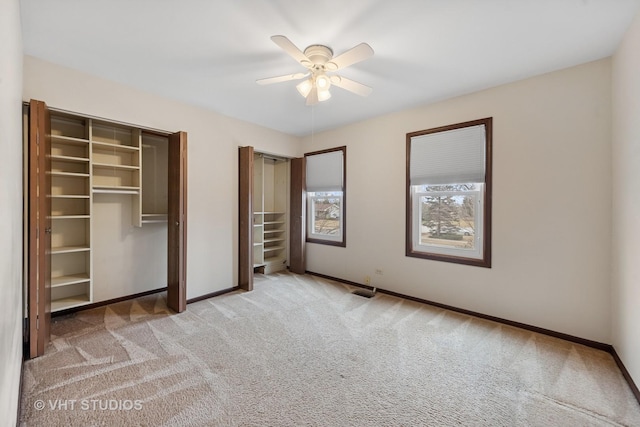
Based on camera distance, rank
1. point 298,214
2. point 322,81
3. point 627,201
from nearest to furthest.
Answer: point 627,201
point 322,81
point 298,214

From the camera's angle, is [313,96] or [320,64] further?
[313,96]

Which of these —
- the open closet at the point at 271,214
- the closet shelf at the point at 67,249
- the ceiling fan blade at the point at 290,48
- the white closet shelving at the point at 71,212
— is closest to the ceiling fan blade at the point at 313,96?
the ceiling fan blade at the point at 290,48

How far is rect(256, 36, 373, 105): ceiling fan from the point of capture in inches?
74.6

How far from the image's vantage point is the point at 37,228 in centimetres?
212

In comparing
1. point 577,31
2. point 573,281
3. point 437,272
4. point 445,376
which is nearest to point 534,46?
point 577,31

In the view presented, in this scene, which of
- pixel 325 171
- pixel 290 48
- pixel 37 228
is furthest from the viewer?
pixel 325 171

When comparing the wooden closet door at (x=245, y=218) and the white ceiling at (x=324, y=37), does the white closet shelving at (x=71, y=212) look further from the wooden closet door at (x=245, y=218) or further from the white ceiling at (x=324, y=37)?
the wooden closet door at (x=245, y=218)

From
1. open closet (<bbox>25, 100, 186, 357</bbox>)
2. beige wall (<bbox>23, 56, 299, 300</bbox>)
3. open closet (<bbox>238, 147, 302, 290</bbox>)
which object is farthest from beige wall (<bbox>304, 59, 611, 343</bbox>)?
open closet (<bbox>25, 100, 186, 357</bbox>)

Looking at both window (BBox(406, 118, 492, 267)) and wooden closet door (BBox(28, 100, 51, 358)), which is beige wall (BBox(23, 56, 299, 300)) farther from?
window (BBox(406, 118, 492, 267))

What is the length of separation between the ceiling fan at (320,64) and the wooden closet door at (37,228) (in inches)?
70.9

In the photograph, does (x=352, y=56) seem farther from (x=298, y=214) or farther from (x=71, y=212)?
(x=71, y=212)

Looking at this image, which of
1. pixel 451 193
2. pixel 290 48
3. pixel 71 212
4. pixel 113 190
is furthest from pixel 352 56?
pixel 71 212

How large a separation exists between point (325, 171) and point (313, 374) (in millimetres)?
3232

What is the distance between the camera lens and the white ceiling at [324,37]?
5.85 feet
